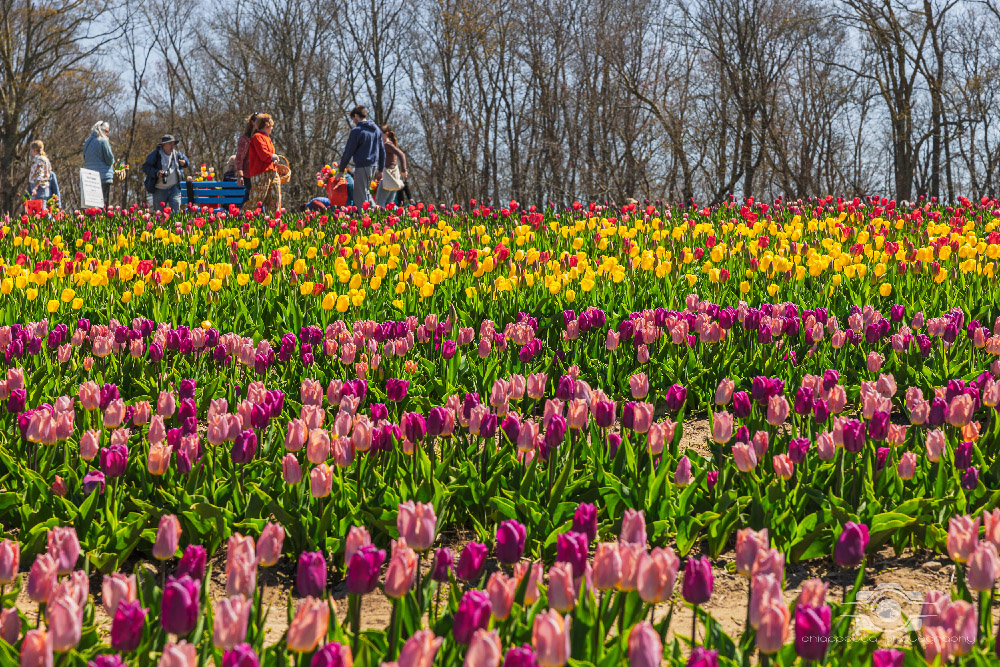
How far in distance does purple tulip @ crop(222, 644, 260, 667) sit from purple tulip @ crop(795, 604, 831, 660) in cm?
78

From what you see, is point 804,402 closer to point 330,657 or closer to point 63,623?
point 330,657

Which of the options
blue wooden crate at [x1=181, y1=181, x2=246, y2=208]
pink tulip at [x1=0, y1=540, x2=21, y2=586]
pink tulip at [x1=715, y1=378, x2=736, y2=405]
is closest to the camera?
pink tulip at [x1=0, y1=540, x2=21, y2=586]

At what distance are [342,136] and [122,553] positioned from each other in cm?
2887

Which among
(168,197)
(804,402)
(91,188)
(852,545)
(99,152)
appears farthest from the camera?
(168,197)

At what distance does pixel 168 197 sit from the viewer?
13.4 metres

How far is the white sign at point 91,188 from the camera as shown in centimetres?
1267

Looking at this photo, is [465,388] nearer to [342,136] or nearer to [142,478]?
[142,478]

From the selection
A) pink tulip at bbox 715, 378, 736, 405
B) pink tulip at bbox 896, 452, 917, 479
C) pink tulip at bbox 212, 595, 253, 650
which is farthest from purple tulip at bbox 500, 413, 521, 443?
pink tulip at bbox 212, 595, 253, 650

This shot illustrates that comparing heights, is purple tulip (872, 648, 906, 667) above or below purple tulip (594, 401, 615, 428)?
below

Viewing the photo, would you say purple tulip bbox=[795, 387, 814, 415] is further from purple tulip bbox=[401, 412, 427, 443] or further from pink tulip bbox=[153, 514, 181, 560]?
pink tulip bbox=[153, 514, 181, 560]

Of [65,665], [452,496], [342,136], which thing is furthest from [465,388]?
[342,136]

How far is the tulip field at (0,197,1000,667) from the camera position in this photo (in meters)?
1.43

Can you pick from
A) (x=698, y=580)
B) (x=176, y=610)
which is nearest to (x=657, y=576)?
(x=698, y=580)

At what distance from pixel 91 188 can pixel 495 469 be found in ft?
40.0
